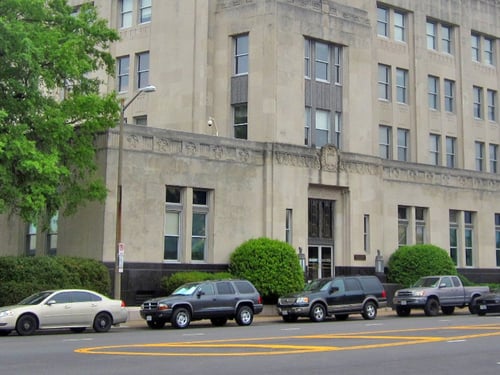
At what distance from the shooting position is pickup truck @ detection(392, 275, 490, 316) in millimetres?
35750

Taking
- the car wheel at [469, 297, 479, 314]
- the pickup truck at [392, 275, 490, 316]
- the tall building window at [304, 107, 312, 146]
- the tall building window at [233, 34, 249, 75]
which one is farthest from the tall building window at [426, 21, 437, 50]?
the car wheel at [469, 297, 479, 314]

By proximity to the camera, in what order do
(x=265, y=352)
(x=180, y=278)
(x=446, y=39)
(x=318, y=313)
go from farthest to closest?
(x=446, y=39)
(x=180, y=278)
(x=318, y=313)
(x=265, y=352)

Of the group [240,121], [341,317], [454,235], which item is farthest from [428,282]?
[454,235]

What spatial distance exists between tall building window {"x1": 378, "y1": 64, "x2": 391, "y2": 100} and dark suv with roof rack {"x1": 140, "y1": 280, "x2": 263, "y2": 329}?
911 inches

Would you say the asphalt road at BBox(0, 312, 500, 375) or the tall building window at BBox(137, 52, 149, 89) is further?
the tall building window at BBox(137, 52, 149, 89)

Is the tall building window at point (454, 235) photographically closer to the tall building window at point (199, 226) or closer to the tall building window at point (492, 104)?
the tall building window at point (492, 104)

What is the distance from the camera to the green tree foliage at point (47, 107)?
27.7 meters

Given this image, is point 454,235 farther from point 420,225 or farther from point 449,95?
point 449,95

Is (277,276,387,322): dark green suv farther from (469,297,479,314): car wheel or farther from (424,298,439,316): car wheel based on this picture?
(469,297,479,314): car wheel

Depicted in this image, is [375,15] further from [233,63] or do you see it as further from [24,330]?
[24,330]

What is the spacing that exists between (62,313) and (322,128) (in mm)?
21439

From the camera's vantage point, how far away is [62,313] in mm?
26078

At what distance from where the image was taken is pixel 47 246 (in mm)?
36938

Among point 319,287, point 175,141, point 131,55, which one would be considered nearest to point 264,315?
point 319,287
